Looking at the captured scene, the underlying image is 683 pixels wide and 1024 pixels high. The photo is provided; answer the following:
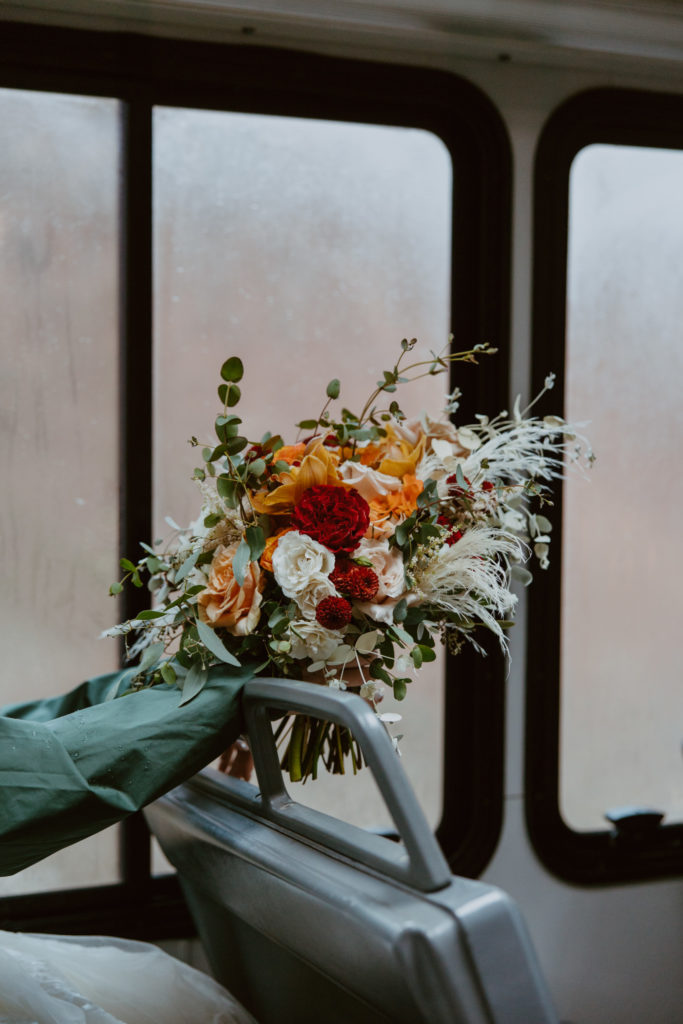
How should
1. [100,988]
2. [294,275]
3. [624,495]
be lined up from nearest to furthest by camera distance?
[100,988], [294,275], [624,495]

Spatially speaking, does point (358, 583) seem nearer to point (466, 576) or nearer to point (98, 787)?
point (466, 576)

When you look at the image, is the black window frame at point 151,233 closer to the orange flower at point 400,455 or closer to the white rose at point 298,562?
the orange flower at point 400,455

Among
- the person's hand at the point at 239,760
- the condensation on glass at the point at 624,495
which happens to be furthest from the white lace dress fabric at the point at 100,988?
the condensation on glass at the point at 624,495

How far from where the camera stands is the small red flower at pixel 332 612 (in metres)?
1.29

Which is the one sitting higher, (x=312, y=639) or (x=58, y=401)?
(x=58, y=401)

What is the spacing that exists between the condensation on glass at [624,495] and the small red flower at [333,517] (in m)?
1.33

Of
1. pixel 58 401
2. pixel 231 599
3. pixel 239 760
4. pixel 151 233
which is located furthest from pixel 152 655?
pixel 151 233

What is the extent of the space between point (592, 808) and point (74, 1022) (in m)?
1.66

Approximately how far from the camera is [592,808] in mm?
2596

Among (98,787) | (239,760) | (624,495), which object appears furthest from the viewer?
(624,495)

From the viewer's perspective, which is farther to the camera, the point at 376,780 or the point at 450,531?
the point at 450,531

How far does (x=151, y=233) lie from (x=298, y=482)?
1.03 meters

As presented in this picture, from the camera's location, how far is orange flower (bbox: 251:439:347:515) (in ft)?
4.42

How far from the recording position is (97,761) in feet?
4.13
